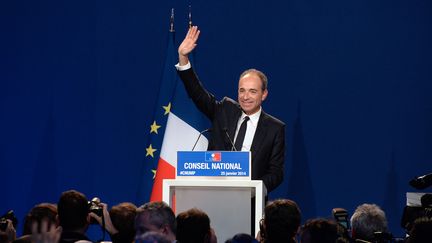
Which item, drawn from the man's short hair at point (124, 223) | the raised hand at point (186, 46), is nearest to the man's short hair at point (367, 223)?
the man's short hair at point (124, 223)

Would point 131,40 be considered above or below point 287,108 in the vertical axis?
above

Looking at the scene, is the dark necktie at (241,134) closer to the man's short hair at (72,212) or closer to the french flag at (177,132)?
the french flag at (177,132)

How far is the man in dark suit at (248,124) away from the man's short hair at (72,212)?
4.32 feet

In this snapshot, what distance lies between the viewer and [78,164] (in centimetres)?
738

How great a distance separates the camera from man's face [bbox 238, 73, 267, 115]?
205 inches

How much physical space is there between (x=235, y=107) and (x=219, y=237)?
3.95 ft

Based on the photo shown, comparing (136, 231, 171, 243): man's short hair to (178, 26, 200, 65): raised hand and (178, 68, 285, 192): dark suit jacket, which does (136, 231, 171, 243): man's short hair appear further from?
(178, 26, 200, 65): raised hand

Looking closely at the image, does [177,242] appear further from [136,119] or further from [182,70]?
[136,119]

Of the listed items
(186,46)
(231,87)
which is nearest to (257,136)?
(186,46)

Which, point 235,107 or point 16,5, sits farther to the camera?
point 16,5

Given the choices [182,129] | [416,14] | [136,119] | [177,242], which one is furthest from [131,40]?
[177,242]

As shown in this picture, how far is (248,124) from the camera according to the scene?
520 cm

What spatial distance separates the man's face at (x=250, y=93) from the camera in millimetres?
5215

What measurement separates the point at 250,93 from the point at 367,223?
134 cm
